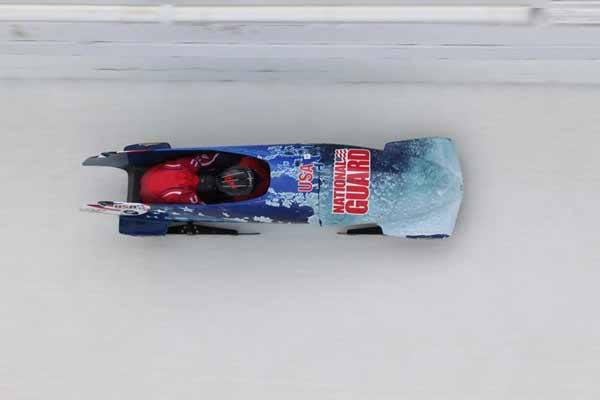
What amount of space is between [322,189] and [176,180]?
819 mm

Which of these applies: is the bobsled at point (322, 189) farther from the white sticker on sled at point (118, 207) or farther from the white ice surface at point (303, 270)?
the white ice surface at point (303, 270)

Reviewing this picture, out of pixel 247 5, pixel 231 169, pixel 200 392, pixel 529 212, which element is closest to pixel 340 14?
pixel 247 5

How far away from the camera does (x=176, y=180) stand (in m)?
3.79

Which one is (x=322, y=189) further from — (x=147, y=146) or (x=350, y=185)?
(x=147, y=146)

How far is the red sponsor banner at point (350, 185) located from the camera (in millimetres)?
3670

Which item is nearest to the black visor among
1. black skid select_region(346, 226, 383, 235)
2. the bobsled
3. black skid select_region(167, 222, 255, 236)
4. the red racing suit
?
the bobsled

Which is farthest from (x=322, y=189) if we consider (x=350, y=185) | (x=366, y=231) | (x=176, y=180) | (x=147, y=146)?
Result: (x=147, y=146)

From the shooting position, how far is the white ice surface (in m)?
3.92

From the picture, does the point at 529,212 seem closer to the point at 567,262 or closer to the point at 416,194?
the point at 567,262

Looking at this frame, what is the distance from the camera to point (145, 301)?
4.09 meters

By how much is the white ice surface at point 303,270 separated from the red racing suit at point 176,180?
37cm

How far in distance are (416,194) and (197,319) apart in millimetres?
1489

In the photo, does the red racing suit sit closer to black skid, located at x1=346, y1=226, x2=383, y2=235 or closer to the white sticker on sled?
the white sticker on sled

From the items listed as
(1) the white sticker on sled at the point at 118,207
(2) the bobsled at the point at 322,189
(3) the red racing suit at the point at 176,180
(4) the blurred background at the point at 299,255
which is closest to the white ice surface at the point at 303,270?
(4) the blurred background at the point at 299,255
